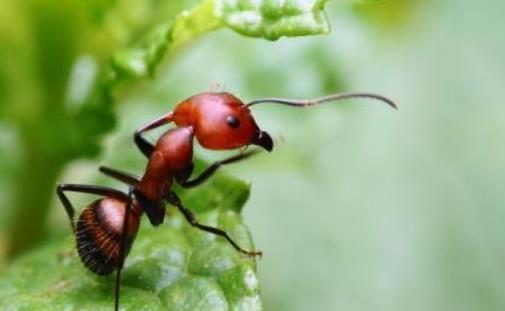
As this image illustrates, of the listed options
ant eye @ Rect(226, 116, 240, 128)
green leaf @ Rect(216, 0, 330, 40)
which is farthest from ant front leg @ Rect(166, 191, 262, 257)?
green leaf @ Rect(216, 0, 330, 40)

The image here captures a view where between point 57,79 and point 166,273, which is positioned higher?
point 57,79

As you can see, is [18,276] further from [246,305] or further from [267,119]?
[267,119]

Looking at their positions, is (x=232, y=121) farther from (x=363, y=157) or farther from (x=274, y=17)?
(x=363, y=157)

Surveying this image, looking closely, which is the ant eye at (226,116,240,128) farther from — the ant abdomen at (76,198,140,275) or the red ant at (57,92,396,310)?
the ant abdomen at (76,198,140,275)

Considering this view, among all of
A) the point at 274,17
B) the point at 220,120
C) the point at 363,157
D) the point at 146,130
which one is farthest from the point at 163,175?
the point at 363,157

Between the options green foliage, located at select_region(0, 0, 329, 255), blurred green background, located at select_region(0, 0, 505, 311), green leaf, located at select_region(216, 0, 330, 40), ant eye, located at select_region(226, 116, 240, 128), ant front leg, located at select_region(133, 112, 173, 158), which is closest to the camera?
green leaf, located at select_region(216, 0, 330, 40)

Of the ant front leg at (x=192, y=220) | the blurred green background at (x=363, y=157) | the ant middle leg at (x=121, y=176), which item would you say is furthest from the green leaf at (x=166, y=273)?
the blurred green background at (x=363, y=157)
